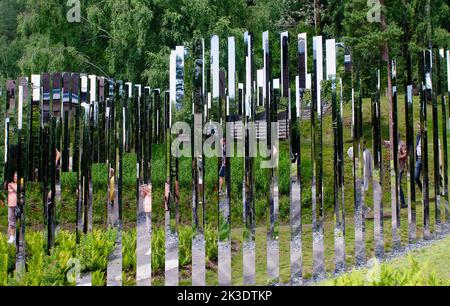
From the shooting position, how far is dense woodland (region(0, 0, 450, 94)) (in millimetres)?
10812

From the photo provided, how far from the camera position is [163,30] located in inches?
432

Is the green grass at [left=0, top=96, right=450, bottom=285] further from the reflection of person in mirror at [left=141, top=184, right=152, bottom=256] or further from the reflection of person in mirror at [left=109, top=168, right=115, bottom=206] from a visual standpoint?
the reflection of person in mirror at [left=141, top=184, right=152, bottom=256]

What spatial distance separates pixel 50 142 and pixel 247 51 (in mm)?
1996

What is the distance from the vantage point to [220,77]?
204 inches

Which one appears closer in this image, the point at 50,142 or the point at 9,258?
the point at 50,142

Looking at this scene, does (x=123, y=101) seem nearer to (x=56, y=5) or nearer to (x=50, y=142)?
(x=50, y=142)

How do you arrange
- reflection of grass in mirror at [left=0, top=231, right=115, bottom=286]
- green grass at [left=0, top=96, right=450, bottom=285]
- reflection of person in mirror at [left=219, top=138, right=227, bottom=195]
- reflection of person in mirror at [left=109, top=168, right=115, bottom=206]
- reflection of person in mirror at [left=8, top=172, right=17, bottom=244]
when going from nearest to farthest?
reflection of grass in mirror at [left=0, top=231, right=115, bottom=286] < reflection of person in mirror at [left=219, top=138, right=227, bottom=195] < reflection of person in mirror at [left=109, top=168, right=115, bottom=206] < reflection of person in mirror at [left=8, top=172, right=17, bottom=244] < green grass at [left=0, top=96, right=450, bottom=285]

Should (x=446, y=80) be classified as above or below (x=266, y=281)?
above

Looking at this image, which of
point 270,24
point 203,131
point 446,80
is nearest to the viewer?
point 203,131

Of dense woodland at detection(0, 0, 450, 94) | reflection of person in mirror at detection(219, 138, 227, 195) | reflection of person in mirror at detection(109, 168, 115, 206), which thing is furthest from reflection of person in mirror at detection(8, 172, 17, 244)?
dense woodland at detection(0, 0, 450, 94)

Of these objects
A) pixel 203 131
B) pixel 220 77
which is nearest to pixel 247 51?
pixel 220 77

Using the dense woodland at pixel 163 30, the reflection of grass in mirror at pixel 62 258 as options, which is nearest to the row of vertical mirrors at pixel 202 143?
the reflection of grass in mirror at pixel 62 258

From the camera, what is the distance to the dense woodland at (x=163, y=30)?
10.8 metres

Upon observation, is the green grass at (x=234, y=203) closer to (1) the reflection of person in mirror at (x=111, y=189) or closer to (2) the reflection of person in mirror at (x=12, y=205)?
(1) the reflection of person in mirror at (x=111, y=189)
